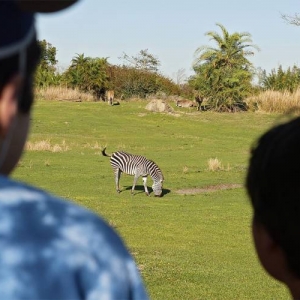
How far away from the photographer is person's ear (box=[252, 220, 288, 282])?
5.18 feet

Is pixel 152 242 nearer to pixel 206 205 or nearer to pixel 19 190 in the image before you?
pixel 206 205

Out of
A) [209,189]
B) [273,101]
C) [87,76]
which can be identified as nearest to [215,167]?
[209,189]

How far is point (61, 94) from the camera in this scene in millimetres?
54562

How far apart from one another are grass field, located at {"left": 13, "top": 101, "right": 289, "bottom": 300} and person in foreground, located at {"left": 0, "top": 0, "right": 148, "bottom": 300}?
36.3 inches

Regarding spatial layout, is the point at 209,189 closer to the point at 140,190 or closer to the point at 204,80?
the point at 140,190

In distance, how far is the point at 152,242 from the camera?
12680mm

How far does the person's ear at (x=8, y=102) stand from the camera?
3.46ft

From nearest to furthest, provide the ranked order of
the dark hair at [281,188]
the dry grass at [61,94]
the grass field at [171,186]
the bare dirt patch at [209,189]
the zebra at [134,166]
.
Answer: the dark hair at [281,188] < the grass field at [171,186] < the bare dirt patch at [209,189] < the zebra at [134,166] < the dry grass at [61,94]

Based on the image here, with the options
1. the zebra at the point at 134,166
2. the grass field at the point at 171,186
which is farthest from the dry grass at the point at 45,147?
→ the zebra at the point at 134,166

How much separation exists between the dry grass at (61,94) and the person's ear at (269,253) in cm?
5223

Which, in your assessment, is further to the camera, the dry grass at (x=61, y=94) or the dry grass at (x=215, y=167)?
the dry grass at (x=61, y=94)

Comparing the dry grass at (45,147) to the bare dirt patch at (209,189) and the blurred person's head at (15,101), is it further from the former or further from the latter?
the blurred person's head at (15,101)

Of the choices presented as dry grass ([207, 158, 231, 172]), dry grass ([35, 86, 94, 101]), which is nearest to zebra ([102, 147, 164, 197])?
dry grass ([207, 158, 231, 172])

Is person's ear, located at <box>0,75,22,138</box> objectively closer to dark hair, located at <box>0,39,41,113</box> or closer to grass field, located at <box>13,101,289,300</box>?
dark hair, located at <box>0,39,41,113</box>
